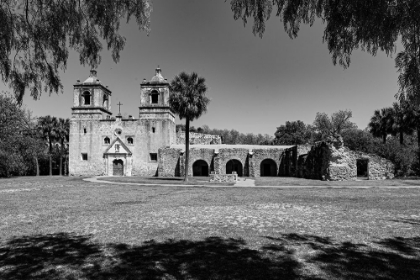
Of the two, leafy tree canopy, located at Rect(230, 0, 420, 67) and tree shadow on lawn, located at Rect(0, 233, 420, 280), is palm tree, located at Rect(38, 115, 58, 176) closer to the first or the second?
tree shadow on lawn, located at Rect(0, 233, 420, 280)

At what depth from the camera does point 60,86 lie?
181 inches

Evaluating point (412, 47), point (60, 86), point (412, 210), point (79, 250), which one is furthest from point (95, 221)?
point (412, 210)

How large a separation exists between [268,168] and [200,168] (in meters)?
8.73

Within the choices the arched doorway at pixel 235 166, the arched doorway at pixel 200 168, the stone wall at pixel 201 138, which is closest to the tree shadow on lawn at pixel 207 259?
the arched doorway at pixel 200 168

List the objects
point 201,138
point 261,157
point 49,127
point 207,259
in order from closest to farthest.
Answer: point 207,259, point 261,157, point 49,127, point 201,138

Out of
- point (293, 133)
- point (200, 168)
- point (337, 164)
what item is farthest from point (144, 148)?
point (293, 133)

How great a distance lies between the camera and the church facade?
3591 centimetres

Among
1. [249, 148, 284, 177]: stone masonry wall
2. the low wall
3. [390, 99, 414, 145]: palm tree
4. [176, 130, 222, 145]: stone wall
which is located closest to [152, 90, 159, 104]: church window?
[176, 130, 222, 145]: stone wall

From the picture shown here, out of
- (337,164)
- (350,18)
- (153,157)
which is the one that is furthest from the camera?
(153,157)

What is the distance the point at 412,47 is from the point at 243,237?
172 inches

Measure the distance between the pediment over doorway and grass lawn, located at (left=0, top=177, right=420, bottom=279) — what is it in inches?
1049

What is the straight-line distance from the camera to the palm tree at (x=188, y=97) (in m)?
23.5

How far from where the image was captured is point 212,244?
5.56m

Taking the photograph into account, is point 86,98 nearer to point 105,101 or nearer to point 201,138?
point 105,101
